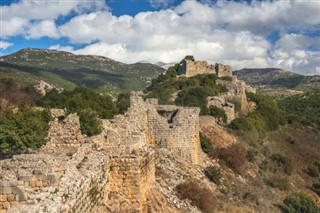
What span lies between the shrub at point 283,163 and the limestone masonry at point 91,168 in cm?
1277

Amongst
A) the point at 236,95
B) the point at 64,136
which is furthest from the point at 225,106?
the point at 64,136

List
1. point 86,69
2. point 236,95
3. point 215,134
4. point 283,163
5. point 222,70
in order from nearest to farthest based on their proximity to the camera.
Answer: point 215,134, point 283,163, point 236,95, point 222,70, point 86,69

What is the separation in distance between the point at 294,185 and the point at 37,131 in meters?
18.2

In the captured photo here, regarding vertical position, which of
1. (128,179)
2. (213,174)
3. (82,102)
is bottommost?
(213,174)

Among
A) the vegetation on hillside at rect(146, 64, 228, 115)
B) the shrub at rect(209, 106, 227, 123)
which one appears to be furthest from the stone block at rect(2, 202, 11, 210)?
the vegetation on hillside at rect(146, 64, 228, 115)

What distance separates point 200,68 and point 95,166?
163 feet

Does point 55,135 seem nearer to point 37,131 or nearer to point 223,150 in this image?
point 37,131

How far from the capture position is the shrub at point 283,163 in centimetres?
2875

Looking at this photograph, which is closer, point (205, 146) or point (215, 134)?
point (205, 146)

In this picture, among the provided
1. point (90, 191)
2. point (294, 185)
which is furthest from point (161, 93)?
point (90, 191)

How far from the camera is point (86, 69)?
13100 centimetres

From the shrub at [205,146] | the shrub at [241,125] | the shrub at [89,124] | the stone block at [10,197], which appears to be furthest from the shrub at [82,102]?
the stone block at [10,197]

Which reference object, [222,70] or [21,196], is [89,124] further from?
[222,70]

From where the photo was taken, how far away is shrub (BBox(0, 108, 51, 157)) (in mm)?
13547
